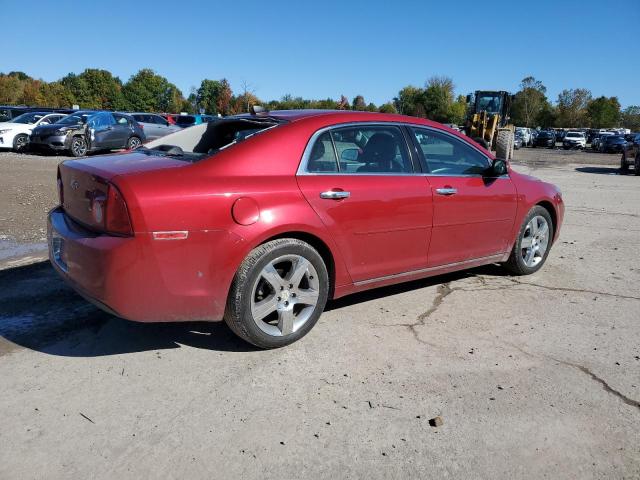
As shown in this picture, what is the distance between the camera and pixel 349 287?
13.0 ft

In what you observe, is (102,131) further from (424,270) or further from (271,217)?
(271,217)

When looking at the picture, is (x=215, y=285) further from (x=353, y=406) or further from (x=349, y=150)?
(x=349, y=150)

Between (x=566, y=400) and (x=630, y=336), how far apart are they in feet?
4.20

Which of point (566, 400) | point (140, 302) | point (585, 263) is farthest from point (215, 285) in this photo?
point (585, 263)

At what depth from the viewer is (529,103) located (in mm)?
93188

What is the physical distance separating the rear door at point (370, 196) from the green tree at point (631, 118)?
113699 mm

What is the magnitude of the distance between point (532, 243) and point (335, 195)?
2.65 meters

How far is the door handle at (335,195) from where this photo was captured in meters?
3.66

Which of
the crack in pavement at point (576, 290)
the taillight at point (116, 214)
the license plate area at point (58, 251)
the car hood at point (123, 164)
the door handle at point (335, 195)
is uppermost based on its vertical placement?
the car hood at point (123, 164)

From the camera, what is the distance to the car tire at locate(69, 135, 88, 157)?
18297 millimetres

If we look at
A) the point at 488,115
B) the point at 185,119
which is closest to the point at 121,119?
the point at 185,119

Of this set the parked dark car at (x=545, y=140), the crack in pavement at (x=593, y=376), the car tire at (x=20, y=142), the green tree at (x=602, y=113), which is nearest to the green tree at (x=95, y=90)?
the parked dark car at (x=545, y=140)

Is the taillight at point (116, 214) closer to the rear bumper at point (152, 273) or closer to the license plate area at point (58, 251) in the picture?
the rear bumper at point (152, 273)

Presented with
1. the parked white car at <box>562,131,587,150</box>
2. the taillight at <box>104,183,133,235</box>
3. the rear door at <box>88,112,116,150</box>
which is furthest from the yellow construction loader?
the parked white car at <box>562,131,587,150</box>
